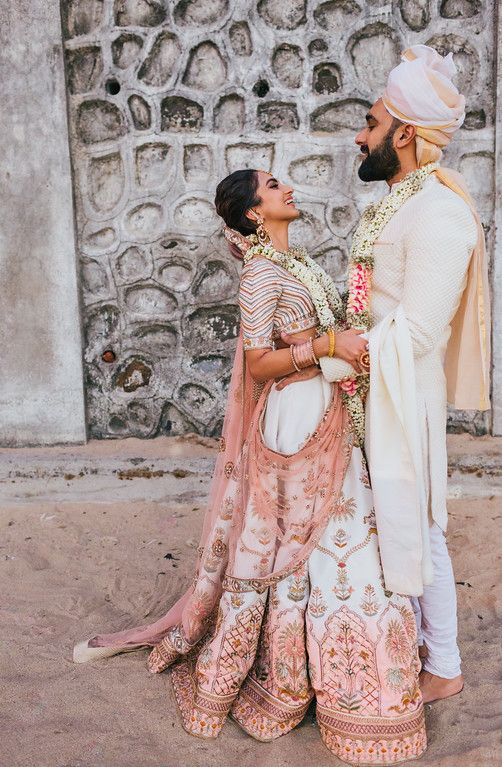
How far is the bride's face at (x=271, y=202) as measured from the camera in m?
2.78

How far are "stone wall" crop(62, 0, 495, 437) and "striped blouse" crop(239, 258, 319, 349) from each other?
2426 mm

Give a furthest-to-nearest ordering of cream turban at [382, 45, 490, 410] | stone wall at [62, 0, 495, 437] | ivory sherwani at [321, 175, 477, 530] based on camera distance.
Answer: stone wall at [62, 0, 495, 437] < cream turban at [382, 45, 490, 410] < ivory sherwani at [321, 175, 477, 530]

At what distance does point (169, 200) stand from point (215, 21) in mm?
1114

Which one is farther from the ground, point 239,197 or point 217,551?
point 239,197

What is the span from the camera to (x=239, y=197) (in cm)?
278

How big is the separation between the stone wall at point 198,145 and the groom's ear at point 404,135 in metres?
2.38

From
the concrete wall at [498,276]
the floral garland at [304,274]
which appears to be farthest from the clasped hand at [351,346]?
the concrete wall at [498,276]

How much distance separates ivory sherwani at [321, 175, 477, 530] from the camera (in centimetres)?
246

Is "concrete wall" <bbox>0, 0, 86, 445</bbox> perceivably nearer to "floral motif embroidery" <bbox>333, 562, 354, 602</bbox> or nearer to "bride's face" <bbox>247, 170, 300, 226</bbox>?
"bride's face" <bbox>247, 170, 300, 226</bbox>

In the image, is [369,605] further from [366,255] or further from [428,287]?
[366,255]

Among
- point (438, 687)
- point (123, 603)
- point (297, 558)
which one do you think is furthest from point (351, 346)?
point (123, 603)

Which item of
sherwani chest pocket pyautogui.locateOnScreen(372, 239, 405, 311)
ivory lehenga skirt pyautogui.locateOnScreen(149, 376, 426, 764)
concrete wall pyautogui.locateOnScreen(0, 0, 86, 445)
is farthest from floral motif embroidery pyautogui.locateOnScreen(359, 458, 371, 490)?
concrete wall pyautogui.locateOnScreen(0, 0, 86, 445)

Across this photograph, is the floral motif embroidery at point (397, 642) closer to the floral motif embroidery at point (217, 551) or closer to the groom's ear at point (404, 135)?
the floral motif embroidery at point (217, 551)

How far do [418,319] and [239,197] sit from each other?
0.78m
